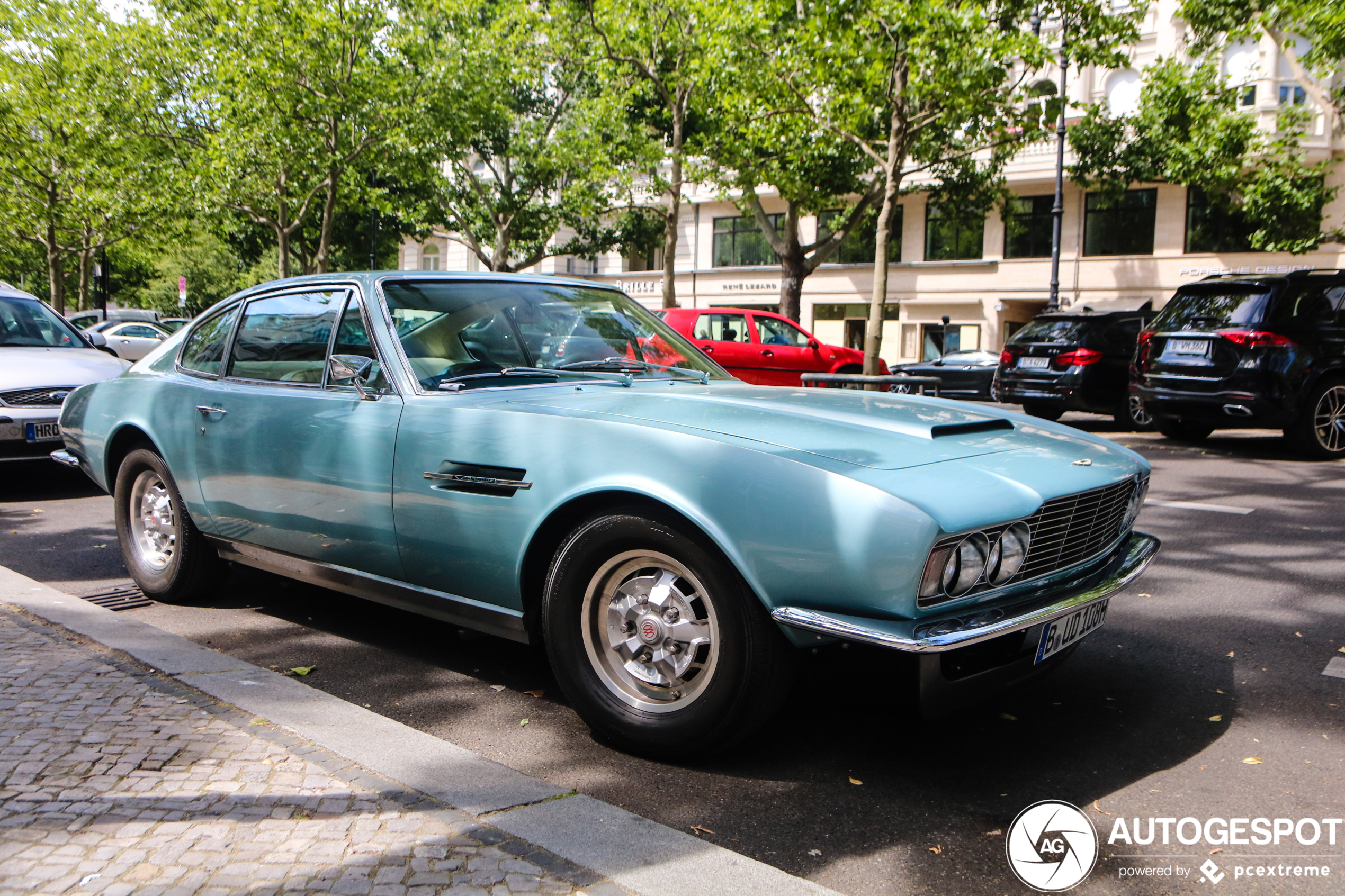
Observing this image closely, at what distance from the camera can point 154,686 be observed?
367cm

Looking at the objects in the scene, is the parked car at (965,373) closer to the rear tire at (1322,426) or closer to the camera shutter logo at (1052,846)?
the rear tire at (1322,426)

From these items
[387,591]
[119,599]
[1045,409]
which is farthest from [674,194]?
[387,591]

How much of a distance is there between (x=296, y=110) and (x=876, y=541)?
23.9 metres

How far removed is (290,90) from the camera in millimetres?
23391

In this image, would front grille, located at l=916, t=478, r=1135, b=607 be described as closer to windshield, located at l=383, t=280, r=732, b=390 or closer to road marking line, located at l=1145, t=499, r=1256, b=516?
windshield, located at l=383, t=280, r=732, b=390

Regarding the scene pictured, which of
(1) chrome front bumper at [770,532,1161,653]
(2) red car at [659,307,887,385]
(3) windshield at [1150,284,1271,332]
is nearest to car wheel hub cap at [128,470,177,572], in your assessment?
(1) chrome front bumper at [770,532,1161,653]

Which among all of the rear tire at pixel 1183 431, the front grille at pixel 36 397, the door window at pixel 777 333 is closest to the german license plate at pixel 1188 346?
the rear tire at pixel 1183 431

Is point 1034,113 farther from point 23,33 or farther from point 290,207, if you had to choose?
→ point 23,33

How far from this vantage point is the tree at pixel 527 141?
26.7 meters

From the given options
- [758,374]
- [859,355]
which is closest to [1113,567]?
[758,374]

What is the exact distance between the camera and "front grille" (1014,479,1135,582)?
121 inches

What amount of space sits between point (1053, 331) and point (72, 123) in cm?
2713

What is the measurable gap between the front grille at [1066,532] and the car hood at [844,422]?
7.6 inches

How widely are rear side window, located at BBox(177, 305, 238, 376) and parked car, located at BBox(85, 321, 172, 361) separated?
2676 centimetres
